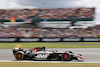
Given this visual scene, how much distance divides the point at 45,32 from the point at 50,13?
4537 mm

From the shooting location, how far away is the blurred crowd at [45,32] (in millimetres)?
24125

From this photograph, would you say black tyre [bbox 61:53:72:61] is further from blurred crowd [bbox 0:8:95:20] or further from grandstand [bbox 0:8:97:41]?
blurred crowd [bbox 0:8:95:20]

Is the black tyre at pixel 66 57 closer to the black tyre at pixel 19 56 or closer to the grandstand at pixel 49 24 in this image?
the black tyre at pixel 19 56

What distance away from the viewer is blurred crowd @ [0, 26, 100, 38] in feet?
79.2

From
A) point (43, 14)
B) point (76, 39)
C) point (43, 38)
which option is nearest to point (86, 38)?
point (76, 39)

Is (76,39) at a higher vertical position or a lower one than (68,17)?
lower

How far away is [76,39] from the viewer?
2309cm

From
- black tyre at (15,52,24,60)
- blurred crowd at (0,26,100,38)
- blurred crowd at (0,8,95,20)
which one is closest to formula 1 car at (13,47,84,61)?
black tyre at (15,52,24,60)

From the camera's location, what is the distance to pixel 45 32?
25.1m

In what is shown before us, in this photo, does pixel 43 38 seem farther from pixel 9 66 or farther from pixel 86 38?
pixel 9 66

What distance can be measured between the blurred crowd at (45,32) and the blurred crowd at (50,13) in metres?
2.46

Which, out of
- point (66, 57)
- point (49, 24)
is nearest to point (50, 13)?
point (49, 24)

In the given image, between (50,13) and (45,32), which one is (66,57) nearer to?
(45,32)

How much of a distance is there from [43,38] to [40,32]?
1.95 metres
